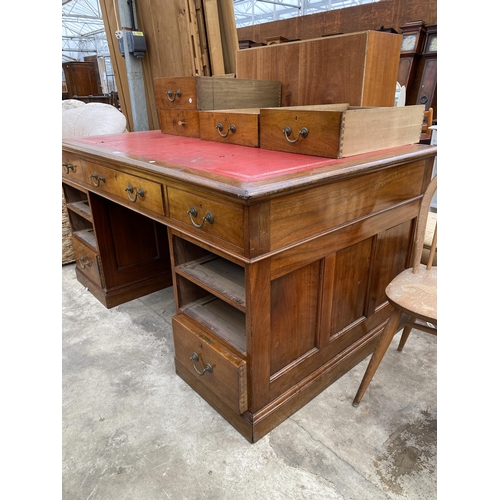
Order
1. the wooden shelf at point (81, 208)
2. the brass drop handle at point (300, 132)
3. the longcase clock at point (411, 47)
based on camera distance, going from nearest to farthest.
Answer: the brass drop handle at point (300, 132) < the wooden shelf at point (81, 208) < the longcase clock at point (411, 47)

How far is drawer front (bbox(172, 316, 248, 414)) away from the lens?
117 cm

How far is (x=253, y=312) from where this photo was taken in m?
1.07

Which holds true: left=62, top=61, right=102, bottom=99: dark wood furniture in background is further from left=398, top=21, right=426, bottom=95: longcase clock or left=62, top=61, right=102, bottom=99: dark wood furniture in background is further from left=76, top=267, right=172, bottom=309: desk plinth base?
left=76, top=267, right=172, bottom=309: desk plinth base

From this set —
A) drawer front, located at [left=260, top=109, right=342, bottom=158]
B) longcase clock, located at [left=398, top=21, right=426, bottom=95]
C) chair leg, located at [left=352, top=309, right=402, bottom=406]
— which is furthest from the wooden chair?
longcase clock, located at [left=398, top=21, right=426, bottom=95]

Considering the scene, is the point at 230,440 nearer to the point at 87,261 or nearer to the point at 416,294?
the point at 416,294

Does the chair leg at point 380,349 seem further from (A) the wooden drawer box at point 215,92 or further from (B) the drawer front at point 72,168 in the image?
(B) the drawer front at point 72,168

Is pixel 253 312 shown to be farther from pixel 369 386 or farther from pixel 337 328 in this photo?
pixel 369 386

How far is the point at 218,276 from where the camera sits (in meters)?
1.31

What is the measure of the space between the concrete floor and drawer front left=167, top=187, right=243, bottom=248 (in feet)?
2.35

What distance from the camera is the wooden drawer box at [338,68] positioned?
1489 millimetres

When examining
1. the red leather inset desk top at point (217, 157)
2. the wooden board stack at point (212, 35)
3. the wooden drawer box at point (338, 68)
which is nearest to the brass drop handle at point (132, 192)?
the red leather inset desk top at point (217, 157)

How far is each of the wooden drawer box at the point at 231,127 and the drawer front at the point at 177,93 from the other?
0.13 m

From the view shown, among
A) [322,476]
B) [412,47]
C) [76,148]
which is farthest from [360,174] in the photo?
[412,47]

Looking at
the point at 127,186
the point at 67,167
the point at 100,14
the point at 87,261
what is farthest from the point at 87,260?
the point at 100,14
